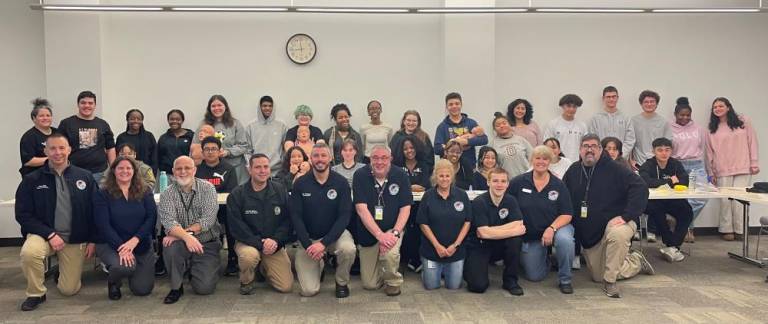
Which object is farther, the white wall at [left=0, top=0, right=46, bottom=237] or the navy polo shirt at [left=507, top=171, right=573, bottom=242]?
the white wall at [left=0, top=0, right=46, bottom=237]

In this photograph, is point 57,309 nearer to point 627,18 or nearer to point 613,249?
point 613,249

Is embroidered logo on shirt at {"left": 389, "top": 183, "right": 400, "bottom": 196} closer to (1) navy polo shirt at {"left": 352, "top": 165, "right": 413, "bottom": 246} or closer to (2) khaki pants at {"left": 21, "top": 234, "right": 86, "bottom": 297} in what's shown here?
(1) navy polo shirt at {"left": 352, "top": 165, "right": 413, "bottom": 246}

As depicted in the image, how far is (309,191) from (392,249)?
75 cm

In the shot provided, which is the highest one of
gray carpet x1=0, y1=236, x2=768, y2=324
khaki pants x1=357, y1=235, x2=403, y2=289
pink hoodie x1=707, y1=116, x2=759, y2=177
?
pink hoodie x1=707, y1=116, x2=759, y2=177

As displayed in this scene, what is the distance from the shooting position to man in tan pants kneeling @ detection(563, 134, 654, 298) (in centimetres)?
405

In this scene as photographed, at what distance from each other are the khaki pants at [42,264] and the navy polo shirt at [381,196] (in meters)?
2.05

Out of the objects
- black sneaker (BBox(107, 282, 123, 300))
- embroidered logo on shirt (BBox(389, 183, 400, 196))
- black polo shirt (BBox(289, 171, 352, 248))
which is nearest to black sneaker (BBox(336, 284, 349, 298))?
black polo shirt (BBox(289, 171, 352, 248))

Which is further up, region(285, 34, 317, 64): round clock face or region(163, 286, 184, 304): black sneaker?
region(285, 34, 317, 64): round clock face

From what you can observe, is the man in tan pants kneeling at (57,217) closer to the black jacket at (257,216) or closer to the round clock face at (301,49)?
the black jacket at (257,216)

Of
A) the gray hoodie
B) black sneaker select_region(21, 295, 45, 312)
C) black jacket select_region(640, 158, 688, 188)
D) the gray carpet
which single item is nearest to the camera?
the gray carpet

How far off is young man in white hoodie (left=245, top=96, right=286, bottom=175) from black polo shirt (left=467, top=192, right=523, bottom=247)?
2543 mm

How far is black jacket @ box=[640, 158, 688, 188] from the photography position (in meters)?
5.29

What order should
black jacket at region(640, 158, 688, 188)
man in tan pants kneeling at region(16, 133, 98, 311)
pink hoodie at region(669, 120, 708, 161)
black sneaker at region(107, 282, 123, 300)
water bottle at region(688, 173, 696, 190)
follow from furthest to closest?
pink hoodie at region(669, 120, 708, 161) < black jacket at region(640, 158, 688, 188) < water bottle at region(688, 173, 696, 190) < black sneaker at region(107, 282, 123, 300) < man in tan pants kneeling at region(16, 133, 98, 311)

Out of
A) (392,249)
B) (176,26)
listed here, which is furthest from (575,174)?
(176,26)
